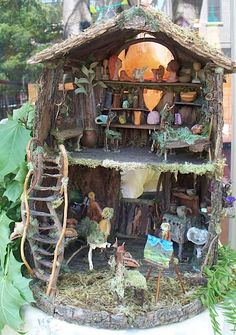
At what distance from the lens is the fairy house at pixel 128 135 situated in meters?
1.82

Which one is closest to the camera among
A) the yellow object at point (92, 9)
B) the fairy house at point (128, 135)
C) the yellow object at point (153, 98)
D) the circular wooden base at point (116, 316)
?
the circular wooden base at point (116, 316)

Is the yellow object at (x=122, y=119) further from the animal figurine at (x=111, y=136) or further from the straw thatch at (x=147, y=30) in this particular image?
the straw thatch at (x=147, y=30)

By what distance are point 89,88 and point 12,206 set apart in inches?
26.4

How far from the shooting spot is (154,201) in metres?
2.44

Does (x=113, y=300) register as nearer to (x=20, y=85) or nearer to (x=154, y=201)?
(x=154, y=201)

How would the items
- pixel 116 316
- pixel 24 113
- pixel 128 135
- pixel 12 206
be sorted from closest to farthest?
pixel 116 316 → pixel 12 206 → pixel 24 113 → pixel 128 135

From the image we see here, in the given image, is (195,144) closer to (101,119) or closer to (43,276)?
(101,119)

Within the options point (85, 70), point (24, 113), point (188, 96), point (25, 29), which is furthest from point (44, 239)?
point (25, 29)

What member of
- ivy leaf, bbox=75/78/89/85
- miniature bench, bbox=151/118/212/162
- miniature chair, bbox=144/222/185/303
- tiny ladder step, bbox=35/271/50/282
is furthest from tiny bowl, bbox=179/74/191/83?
tiny ladder step, bbox=35/271/50/282

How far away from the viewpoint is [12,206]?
2055 millimetres

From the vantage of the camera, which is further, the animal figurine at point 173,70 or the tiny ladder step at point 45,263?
the animal figurine at point 173,70

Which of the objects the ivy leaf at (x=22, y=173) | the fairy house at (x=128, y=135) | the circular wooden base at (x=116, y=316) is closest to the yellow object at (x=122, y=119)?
the fairy house at (x=128, y=135)

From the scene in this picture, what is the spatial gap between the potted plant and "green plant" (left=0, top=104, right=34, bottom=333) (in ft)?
0.88

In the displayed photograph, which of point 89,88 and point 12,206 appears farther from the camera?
point 89,88
